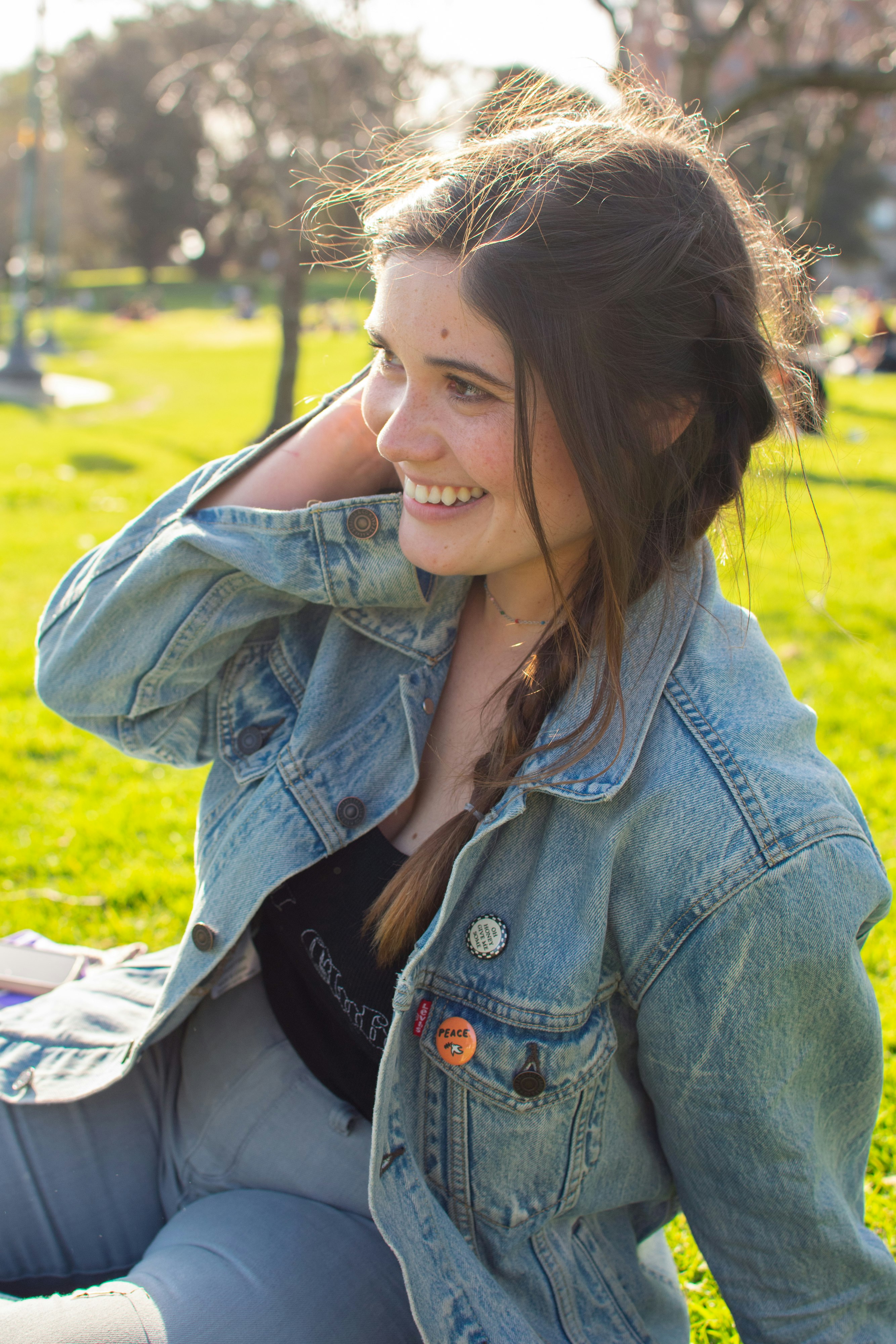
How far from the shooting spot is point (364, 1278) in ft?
5.51

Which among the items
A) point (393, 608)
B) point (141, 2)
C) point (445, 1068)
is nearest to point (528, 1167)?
point (445, 1068)

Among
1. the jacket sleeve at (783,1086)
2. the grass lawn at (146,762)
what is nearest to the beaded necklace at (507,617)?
the grass lawn at (146,762)

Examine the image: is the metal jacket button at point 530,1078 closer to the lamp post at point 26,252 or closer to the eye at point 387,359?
the eye at point 387,359

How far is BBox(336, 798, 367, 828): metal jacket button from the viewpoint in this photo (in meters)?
1.88

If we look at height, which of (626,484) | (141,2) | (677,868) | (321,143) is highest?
(141,2)

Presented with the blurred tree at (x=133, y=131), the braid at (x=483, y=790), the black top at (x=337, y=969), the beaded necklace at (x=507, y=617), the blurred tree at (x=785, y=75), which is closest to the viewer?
the braid at (x=483, y=790)

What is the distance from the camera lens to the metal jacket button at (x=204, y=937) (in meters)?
1.88

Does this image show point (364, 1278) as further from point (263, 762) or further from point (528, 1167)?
point (263, 762)

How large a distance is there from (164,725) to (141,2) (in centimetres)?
1344

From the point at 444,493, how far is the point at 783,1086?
3.41ft

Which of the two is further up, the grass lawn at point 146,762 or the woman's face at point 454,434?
the woman's face at point 454,434

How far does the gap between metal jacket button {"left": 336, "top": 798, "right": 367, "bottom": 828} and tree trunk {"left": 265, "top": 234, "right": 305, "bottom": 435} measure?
31.2 ft

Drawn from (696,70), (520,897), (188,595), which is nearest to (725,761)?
(520,897)

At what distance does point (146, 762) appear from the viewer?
4422 mm
